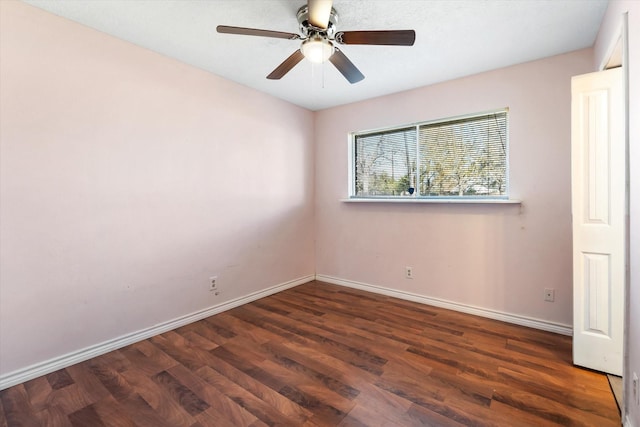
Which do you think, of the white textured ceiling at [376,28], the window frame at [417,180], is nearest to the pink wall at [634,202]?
the white textured ceiling at [376,28]

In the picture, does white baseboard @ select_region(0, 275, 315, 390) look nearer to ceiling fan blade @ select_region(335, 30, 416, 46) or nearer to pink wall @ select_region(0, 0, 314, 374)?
pink wall @ select_region(0, 0, 314, 374)

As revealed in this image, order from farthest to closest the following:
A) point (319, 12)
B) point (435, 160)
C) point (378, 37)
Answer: point (435, 160) < point (378, 37) < point (319, 12)

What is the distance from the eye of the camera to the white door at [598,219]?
73.4 inches

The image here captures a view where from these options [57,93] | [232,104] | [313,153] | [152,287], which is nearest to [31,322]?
[152,287]

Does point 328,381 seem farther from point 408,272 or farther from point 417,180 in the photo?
point 417,180

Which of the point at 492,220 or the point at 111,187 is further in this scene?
the point at 492,220

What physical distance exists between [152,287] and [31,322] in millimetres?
771

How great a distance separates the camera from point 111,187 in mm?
2293

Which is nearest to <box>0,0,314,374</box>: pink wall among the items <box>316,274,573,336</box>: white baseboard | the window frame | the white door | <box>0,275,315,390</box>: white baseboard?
<box>0,275,315,390</box>: white baseboard

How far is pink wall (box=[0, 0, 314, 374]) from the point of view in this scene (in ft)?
6.22

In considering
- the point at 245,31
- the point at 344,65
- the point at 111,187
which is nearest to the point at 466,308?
the point at 344,65

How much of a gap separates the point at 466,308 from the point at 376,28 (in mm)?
2764

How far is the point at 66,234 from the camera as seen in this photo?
208 centimetres

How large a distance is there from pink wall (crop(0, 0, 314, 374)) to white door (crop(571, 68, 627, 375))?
2.93 meters
